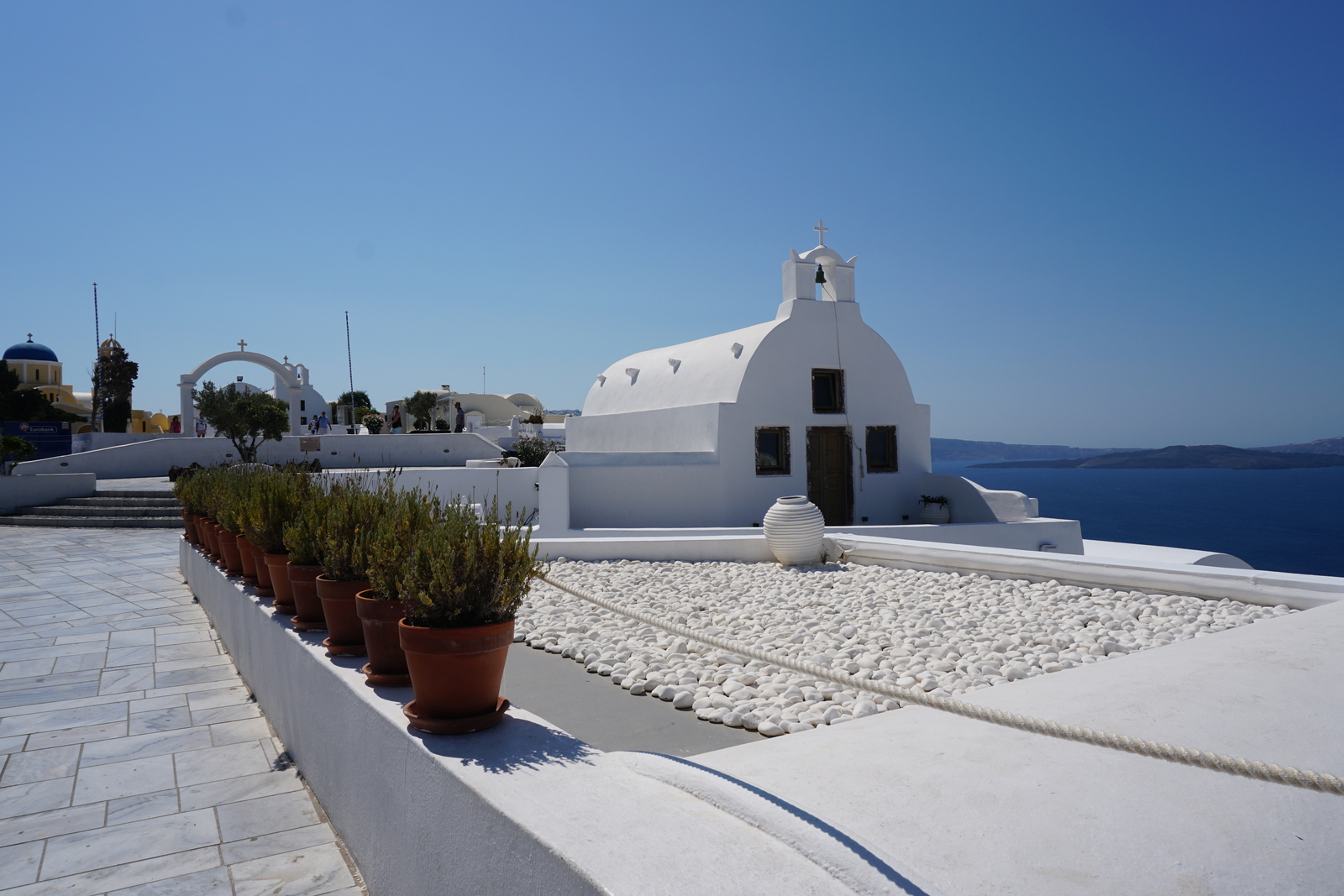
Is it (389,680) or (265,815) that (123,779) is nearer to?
(265,815)

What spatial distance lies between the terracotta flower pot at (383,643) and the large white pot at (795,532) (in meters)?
5.58

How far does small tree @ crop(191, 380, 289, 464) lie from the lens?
21375 millimetres

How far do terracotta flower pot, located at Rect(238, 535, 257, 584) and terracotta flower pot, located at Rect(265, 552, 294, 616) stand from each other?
31.6 inches

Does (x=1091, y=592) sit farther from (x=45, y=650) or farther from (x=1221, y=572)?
(x=45, y=650)

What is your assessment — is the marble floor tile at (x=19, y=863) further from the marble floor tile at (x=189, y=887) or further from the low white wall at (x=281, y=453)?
the low white wall at (x=281, y=453)

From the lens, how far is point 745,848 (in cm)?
152

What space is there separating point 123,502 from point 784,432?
14229 millimetres

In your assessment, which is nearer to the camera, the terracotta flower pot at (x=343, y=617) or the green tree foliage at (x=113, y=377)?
the terracotta flower pot at (x=343, y=617)

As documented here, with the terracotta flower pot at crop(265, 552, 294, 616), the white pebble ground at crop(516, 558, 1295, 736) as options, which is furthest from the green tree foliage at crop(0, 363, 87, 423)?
the terracotta flower pot at crop(265, 552, 294, 616)

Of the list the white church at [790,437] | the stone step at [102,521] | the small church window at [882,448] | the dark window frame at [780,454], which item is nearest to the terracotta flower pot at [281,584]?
the white church at [790,437]

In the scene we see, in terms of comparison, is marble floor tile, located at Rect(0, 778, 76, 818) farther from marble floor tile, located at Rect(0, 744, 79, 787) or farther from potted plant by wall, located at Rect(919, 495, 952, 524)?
potted plant by wall, located at Rect(919, 495, 952, 524)

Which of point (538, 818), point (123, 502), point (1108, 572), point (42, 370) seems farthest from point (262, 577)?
point (42, 370)

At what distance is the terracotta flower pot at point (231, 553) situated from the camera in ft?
17.4

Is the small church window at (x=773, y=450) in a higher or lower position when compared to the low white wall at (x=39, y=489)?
higher
